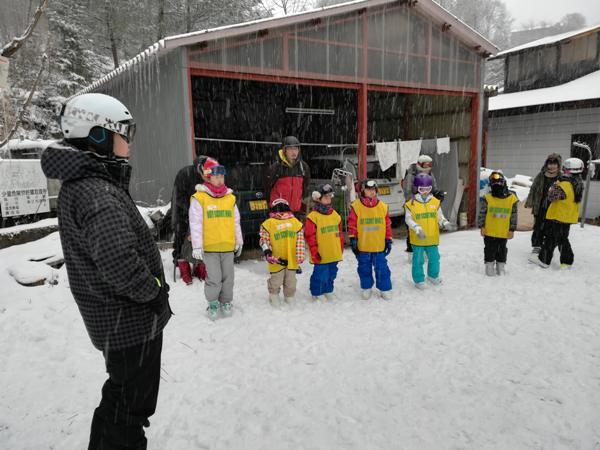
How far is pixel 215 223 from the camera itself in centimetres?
471

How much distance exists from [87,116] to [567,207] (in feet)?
23.1

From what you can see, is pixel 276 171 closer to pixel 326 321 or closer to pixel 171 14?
pixel 326 321

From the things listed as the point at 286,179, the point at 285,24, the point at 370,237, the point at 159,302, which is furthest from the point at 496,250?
the point at 159,302

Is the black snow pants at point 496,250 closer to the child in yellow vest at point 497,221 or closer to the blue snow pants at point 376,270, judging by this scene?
the child in yellow vest at point 497,221

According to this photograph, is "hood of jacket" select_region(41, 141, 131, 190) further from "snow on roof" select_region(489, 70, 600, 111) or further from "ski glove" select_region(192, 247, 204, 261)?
"snow on roof" select_region(489, 70, 600, 111)

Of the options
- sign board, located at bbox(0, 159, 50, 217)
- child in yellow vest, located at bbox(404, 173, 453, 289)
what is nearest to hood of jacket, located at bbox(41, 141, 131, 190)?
child in yellow vest, located at bbox(404, 173, 453, 289)

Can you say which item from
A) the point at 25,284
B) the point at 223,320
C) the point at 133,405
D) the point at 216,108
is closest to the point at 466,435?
the point at 133,405

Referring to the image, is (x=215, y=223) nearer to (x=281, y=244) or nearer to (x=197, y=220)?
(x=197, y=220)

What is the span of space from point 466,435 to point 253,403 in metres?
1.57

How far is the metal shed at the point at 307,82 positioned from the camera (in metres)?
6.98

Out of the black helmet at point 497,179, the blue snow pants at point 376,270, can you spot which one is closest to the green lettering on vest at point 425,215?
the blue snow pants at point 376,270

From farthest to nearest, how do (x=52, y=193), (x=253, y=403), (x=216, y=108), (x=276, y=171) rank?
(x=216, y=108), (x=52, y=193), (x=276, y=171), (x=253, y=403)

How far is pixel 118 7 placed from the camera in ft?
61.4

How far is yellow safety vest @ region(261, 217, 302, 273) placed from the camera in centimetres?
522
